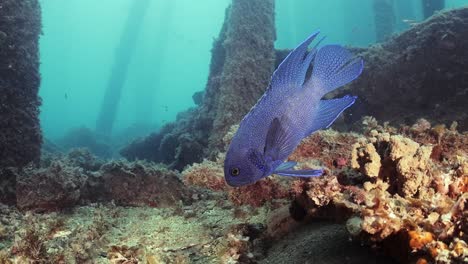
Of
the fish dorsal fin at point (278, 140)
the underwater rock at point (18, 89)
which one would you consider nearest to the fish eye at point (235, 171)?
the fish dorsal fin at point (278, 140)

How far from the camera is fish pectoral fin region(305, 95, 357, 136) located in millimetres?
1788

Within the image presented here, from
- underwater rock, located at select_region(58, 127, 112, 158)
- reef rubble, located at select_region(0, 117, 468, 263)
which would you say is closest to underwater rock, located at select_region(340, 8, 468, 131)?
reef rubble, located at select_region(0, 117, 468, 263)

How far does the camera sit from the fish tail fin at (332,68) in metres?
1.76

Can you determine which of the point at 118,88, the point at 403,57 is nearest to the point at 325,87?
the point at 403,57

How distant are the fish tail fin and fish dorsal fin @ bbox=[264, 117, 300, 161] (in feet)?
0.85

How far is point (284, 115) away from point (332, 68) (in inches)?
14.1

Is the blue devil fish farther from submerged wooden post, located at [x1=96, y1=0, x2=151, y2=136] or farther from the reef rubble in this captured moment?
submerged wooden post, located at [x1=96, y1=0, x2=151, y2=136]

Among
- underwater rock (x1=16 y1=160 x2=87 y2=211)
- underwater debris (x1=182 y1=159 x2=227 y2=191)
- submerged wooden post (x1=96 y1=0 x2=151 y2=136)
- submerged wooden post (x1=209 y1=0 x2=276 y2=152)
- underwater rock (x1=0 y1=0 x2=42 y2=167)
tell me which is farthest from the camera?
submerged wooden post (x1=96 y1=0 x2=151 y2=136)

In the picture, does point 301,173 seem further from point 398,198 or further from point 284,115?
point 398,198

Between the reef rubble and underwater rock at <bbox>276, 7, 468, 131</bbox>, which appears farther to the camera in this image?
underwater rock at <bbox>276, 7, 468, 131</bbox>

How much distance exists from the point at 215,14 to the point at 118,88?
127583mm

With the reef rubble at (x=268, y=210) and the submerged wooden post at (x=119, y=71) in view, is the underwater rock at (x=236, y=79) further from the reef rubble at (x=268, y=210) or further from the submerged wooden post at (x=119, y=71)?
the submerged wooden post at (x=119, y=71)

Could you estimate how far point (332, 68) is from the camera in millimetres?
1777

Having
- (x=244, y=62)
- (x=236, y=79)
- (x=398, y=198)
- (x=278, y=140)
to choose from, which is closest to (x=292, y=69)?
(x=278, y=140)
